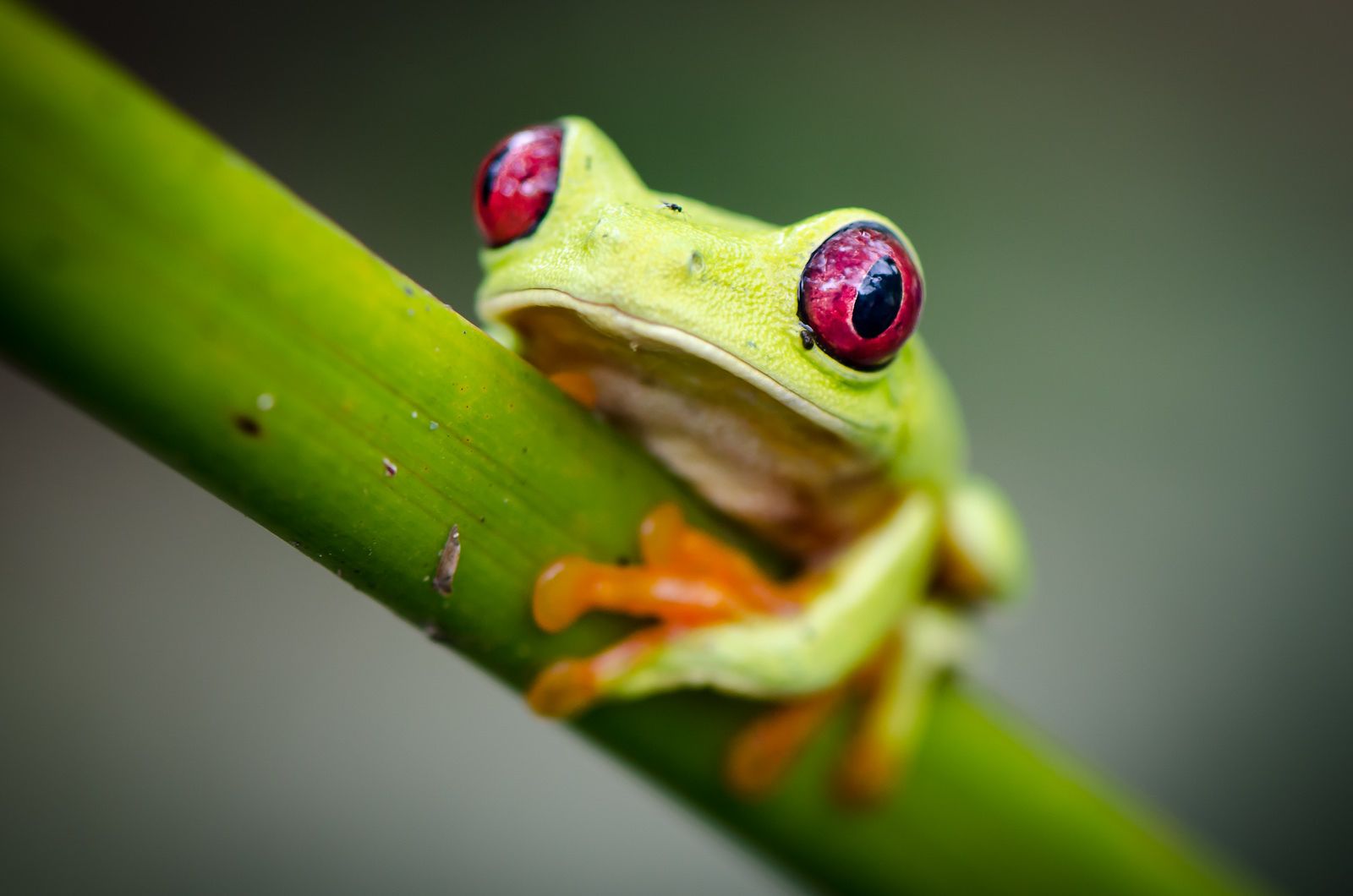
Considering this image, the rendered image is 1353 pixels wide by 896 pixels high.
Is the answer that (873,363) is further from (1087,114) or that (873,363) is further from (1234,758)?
(1087,114)

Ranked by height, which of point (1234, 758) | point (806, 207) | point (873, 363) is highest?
point (806, 207)

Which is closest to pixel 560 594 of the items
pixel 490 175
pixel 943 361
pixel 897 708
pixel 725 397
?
pixel 725 397

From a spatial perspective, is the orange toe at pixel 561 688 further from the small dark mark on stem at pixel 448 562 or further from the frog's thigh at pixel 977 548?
the frog's thigh at pixel 977 548

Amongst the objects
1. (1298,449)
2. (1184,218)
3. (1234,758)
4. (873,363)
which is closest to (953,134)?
(1184,218)

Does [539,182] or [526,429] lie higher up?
[539,182]

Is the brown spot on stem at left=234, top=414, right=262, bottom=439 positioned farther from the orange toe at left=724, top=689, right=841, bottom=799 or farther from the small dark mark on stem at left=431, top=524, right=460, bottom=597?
the orange toe at left=724, top=689, right=841, bottom=799

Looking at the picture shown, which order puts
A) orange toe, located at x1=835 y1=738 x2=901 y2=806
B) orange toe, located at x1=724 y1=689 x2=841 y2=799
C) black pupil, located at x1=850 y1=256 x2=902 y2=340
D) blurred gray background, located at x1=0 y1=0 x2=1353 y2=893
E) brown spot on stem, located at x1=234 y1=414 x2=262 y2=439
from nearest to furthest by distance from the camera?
1. brown spot on stem, located at x1=234 y1=414 x2=262 y2=439
2. black pupil, located at x1=850 y1=256 x2=902 y2=340
3. orange toe, located at x1=724 y1=689 x2=841 y2=799
4. orange toe, located at x1=835 y1=738 x2=901 y2=806
5. blurred gray background, located at x1=0 y1=0 x2=1353 y2=893

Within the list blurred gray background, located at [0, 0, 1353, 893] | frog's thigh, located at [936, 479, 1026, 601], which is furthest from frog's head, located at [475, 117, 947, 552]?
blurred gray background, located at [0, 0, 1353, 893]
